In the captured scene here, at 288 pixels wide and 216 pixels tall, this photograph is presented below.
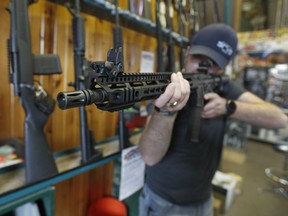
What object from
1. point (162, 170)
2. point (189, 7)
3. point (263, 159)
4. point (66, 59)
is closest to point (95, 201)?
point (162, 170)

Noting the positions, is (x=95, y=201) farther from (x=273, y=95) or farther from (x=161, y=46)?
(x=273, y=95)

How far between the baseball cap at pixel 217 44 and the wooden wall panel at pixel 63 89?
0.31 metres

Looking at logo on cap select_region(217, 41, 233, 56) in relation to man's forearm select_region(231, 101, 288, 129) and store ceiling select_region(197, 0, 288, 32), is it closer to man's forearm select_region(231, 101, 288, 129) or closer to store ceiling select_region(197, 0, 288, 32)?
man's forearm select_region(231, 101, 288, 129)

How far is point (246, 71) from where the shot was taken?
154 inches

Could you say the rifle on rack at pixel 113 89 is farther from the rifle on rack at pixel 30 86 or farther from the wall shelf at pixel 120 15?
the wall shelf at pixel 120 15

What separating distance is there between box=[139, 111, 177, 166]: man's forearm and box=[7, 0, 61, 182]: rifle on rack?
307 mm

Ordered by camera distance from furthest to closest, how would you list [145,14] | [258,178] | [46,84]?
[258,178], [145,14], [46,84]

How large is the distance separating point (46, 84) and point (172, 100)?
1.72 ft

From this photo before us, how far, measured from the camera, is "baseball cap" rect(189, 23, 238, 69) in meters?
0.87

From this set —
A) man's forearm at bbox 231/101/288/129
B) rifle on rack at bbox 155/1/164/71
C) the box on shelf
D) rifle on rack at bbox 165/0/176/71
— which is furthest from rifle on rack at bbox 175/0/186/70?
the box on shelf

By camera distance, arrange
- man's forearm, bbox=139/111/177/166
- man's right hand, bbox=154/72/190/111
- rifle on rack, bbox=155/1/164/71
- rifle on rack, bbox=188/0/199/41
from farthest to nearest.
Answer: rifle on rack, bbox=188/0/199/41 → rifle on rack, bbox=155/1/164/71 → man's forearm, bbox=139/111/177/166 → man's right hand, bbox=154/72/190/111

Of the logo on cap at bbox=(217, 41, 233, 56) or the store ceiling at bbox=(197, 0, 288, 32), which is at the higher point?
the store ceiling at bbox=(197, 0, 288, 32)

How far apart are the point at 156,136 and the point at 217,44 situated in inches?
19.4

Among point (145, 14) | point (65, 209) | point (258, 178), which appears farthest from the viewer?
point (258, 178)
